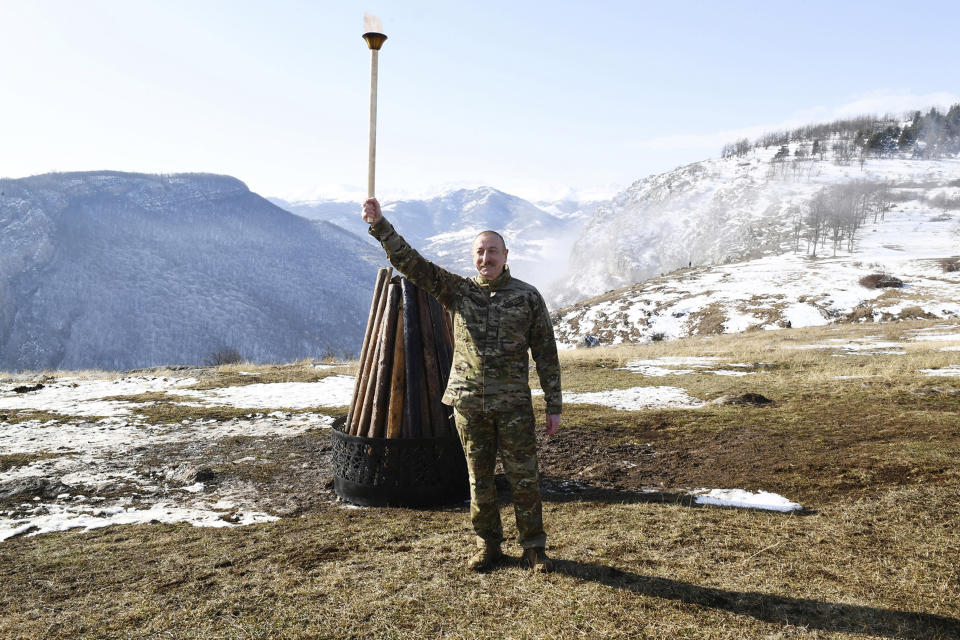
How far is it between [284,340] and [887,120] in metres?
181

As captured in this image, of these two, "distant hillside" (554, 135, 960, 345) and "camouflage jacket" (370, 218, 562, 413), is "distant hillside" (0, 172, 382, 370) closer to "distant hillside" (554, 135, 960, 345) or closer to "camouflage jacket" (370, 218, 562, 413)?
"distant hillside" (554, 135, 960, 345)

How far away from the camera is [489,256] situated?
3.75m

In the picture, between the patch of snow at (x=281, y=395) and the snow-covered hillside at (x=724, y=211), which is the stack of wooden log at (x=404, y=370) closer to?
the patch of snow at (x=281, y=395)

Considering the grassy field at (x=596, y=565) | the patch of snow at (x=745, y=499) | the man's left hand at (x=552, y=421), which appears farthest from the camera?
the patch of snow at (x=745, y=499)

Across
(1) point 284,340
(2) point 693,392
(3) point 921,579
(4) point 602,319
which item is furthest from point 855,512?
(1) point 284,340

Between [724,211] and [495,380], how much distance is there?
149336 millimetres

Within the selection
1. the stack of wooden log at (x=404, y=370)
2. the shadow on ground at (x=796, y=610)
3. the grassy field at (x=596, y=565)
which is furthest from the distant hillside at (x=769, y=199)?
the shadow on ground at (x=796, y=610)

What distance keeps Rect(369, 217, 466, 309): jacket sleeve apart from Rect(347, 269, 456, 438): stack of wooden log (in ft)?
5.85

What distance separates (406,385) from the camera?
557 cm

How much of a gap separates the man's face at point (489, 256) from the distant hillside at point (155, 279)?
7750 centimetres

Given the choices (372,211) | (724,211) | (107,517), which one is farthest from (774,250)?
(107,517)

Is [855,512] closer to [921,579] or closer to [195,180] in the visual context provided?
[921,579]

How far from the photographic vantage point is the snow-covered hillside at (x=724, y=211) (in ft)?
375

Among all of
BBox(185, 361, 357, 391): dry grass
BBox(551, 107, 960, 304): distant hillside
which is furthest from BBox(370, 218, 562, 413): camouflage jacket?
BBox(551, 107, 960, 304): distant hillside
